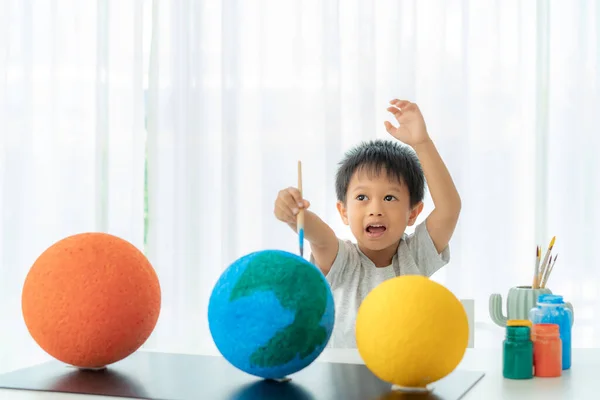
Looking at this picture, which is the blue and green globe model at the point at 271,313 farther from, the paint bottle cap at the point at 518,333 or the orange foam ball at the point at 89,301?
the paint bottle cap at the point at 518,333

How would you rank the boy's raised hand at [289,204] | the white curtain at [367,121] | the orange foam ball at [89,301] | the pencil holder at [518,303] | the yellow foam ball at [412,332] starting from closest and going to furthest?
the yellow foam ball at [412,332], the orange foam ball at [89,301], the boy's raised hand at [289,204], the pencil holder at [518,303], the white curtain at [367,121]

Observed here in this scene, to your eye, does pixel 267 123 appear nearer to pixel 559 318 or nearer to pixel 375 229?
pixel 375 229

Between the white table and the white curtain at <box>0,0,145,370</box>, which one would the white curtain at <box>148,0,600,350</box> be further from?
the white table

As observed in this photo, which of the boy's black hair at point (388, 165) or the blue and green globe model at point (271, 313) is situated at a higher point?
the boy's black hair at point (388, 165)

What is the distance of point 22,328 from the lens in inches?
111

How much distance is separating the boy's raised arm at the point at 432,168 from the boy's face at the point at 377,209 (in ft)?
0.22

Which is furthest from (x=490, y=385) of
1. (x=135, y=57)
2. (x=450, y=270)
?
(x=135, y=57)

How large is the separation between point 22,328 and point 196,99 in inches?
42.1

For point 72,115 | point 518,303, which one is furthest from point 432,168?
point 72,115

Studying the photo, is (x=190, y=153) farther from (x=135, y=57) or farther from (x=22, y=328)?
(x=22, y=328)

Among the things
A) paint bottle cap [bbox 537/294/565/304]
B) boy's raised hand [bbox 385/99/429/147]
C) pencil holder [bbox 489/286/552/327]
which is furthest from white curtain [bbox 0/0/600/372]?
paint bottle cap [bbox 537/294/565/304]

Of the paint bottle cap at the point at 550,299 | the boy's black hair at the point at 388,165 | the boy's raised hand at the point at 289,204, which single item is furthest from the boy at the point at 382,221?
the paint bottle cap at the point at 550,299

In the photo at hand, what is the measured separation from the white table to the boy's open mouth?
17.2 inches

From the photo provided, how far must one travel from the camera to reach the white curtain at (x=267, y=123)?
8.45 feet
